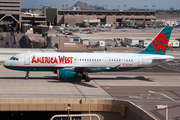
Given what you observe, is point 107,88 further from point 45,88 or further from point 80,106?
point 80,106

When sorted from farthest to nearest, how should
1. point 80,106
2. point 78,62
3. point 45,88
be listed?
1. point 78,62
2. point 45,88
3. point 80,106

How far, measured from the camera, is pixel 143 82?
50531 millimetres

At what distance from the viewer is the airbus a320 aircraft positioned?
4770cm

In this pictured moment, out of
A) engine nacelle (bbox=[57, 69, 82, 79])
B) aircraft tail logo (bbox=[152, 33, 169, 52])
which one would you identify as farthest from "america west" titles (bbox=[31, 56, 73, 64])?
aircraft tail logo (bbox=[152, 33, 169, 52])

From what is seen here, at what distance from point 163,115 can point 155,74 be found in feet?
95.9

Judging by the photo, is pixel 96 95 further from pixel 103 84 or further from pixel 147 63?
pixel 147 63

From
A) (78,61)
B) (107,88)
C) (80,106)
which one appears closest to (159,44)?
(107,88)

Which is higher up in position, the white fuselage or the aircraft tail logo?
the aircraft tail logo

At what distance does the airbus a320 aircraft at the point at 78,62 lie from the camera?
47.7 meters

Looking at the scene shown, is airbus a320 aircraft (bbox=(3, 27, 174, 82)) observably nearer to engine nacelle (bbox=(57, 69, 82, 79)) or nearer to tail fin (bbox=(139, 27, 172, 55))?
engine nacelle (bbox=(57, 69, 82, 79))

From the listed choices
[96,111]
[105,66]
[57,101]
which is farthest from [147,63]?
[57,101]

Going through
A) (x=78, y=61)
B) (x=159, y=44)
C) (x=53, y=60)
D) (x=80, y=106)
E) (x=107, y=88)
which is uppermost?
(x=159, y=44)

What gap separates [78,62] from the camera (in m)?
49.0

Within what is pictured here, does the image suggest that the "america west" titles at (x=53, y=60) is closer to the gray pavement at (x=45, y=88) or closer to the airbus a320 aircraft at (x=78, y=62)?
the airbus a320 aircraft at (x=78, y=62)
